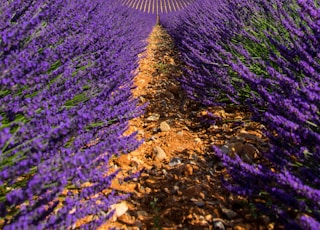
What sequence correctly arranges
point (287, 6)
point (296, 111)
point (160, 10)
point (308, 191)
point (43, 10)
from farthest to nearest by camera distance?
point (160, 10), point (287, 6), point (43, 10), point (296, 111), point (308, 191)

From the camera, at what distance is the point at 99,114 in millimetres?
1380

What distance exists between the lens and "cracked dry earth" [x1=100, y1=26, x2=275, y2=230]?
1.39 meters

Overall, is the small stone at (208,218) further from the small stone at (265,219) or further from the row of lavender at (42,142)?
the row of lavender at (42,142)

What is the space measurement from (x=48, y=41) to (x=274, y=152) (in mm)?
1135

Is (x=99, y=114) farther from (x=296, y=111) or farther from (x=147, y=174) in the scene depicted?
(x=296, y=111)

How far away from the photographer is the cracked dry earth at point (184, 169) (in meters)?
1.39

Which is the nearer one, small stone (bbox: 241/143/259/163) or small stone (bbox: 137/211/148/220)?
small stone (bbox: 137/211/148/220)

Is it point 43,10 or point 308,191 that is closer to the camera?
point 308,191

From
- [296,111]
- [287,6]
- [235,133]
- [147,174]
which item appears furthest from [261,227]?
[287,6]

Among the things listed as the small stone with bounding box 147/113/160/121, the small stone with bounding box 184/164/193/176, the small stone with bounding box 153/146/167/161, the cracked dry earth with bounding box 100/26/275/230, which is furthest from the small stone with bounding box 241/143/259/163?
the small stone with bounding box 147/113/160/121

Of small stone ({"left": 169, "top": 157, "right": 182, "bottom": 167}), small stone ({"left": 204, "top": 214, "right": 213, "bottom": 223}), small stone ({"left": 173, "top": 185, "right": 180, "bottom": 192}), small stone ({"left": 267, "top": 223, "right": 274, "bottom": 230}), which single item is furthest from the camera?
small stone ({"left": 169, "top": 157, "right": 182, "bottom": 167})

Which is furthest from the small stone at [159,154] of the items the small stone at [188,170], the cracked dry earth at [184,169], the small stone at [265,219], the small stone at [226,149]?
the small stone at [265,219]

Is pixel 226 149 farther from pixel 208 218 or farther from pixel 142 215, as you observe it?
pixel 142 215

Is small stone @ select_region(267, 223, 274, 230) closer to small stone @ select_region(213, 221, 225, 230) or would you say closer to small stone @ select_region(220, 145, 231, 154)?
small stone @ select_region(213, 221, 225, 230)
